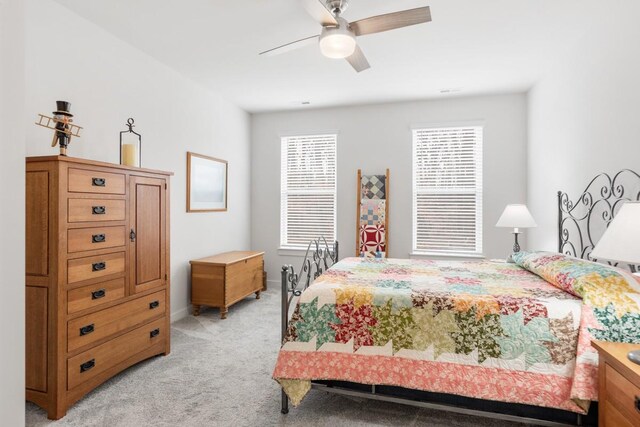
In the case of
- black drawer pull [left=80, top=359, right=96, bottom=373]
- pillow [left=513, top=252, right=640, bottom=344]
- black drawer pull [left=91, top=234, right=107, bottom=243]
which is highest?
black drawer pull [left=91, top=234, right=107, bottom=243]

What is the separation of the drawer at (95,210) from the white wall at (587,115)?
353cm

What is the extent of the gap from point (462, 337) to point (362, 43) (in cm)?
259

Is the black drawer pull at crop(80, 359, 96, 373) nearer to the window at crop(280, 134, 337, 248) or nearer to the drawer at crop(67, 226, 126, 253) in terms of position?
the drawer at crop(67, 226, 126, 253)

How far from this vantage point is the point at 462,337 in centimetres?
189

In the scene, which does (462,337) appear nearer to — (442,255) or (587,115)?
(587,115)

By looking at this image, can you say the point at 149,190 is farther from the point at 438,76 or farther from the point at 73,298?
the point at 438,76

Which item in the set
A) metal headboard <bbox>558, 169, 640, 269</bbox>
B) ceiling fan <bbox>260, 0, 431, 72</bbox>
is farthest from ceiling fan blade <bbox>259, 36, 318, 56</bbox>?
metal headboard <bbox>558, 169, 640, 269</bbox>

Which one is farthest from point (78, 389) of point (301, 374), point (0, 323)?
point (301, 374)

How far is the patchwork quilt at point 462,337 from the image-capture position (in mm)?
1744

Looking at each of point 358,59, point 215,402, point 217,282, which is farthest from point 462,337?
point 217,282

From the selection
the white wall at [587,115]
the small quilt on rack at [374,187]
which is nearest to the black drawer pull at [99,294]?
the small quilt on rack at [374,187]

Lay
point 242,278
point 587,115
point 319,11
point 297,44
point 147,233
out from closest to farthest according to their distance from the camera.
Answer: point 319,11
point 297,44
point 147,233
point 587,115
point 242,278

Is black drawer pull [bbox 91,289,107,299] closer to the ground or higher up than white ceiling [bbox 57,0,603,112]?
closer to the ground

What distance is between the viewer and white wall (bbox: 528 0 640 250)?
239 centimetres
